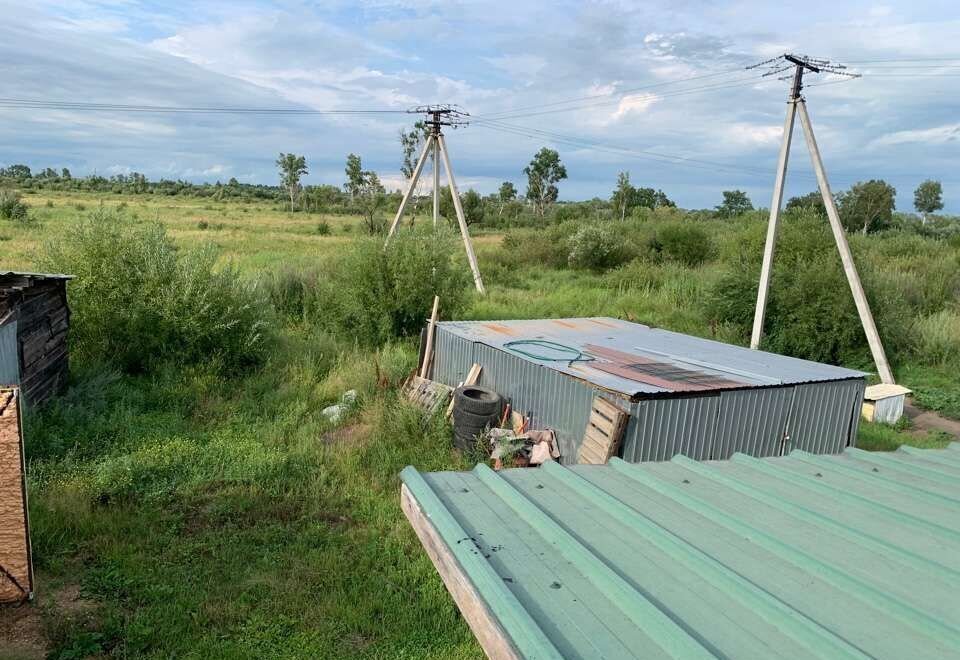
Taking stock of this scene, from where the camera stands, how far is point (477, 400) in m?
8.85

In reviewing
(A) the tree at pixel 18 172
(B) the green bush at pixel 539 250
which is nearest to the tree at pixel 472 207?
(B) the green bush at pixel 539 250

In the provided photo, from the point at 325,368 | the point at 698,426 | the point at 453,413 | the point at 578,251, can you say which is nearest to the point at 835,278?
the point at 698,426

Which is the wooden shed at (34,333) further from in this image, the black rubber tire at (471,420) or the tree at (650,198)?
the tree at (650,198)

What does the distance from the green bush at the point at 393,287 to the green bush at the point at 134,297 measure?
10.7ft

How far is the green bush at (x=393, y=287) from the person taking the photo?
14047mm

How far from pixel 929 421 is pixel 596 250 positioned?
16744 mm

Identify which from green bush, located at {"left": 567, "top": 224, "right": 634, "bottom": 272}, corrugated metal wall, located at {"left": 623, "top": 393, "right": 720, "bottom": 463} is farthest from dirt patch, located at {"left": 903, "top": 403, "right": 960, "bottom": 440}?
green bush, located at {"left": 567, "top": 224, "right": 634, "bottom": 272}

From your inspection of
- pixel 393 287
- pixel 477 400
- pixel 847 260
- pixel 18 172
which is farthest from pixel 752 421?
pixel 18 172

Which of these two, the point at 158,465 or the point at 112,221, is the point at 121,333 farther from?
the point at 158,465

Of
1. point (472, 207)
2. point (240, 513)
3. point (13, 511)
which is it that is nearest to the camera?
point (13, 511)

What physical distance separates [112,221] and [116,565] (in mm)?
7711

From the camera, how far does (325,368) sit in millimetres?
12156

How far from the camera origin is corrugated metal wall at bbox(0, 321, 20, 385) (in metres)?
7.81

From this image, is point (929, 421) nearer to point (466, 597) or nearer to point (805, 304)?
point (805, 304)
